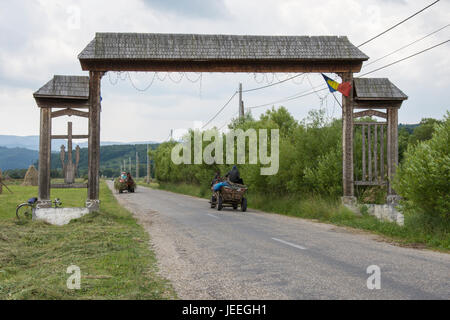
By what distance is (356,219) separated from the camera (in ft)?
53.6

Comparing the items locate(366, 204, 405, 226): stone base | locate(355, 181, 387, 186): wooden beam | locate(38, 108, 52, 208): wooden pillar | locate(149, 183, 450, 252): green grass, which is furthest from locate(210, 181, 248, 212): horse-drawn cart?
locate(38, 108, 52, 208): wooden pillar

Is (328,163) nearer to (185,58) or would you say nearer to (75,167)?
(185,58)

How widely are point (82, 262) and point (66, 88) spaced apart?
9554mm

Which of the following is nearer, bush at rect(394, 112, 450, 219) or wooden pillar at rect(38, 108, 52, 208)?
bush at rect(394, 112, 450, 219)

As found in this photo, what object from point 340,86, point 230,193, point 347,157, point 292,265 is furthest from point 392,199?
point 292,265

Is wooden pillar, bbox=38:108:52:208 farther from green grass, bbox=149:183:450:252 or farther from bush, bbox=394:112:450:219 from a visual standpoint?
bush, bbox=394:112:450:219

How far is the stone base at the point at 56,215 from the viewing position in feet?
51.5

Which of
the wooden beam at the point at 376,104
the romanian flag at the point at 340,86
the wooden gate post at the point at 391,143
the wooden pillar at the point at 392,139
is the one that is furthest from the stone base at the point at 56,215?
the wooden pillar at the point at 392,139

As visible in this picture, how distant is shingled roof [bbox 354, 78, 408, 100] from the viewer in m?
17.0

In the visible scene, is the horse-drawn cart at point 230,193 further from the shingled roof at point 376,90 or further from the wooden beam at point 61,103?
the wooden beam at point 61,103

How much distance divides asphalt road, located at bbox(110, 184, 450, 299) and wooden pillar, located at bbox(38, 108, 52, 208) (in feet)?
17.1

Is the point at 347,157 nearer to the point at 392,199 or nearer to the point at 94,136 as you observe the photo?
the point at 392,199

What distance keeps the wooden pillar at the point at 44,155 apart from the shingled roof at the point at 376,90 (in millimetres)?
11537

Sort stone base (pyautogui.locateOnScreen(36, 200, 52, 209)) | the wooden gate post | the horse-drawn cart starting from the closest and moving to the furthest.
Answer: stone base (pyautogui.locateOnScreen(36, 200, 52, 209)), the wooden gate post, the horse-drawn cart
